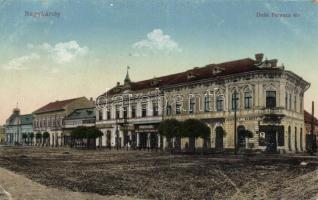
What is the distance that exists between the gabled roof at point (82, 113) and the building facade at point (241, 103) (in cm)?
1620

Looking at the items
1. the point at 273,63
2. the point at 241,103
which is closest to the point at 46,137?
the point at 241,103

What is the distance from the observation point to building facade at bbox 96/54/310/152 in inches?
1135

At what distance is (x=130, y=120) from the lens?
136 feet

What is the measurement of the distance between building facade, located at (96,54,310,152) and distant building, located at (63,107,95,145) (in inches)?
615

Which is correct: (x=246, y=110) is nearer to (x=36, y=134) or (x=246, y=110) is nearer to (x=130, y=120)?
(x=130, y=120)

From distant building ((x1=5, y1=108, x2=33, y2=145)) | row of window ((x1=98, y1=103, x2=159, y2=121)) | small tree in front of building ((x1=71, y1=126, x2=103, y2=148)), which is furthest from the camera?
distant building ((x1=5, y1=108, x2=33, y2=145))

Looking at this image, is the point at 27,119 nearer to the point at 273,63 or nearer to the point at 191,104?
the point at 191,104

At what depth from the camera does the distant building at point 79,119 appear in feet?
170

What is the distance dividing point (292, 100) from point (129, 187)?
21.5m

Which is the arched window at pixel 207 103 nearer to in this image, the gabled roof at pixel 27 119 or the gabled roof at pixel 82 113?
the gabled roof at pixel 82 113

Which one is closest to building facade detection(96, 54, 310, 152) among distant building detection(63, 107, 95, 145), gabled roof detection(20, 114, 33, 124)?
distant building detection(63, 107, 95, 145)

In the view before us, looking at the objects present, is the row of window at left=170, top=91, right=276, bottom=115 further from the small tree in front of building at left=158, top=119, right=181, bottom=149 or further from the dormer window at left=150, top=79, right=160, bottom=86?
the dormer window at left=150, top=79, right=160, bottom=86

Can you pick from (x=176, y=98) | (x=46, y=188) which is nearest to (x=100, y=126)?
(x=176, y=98)

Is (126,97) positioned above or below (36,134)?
above
